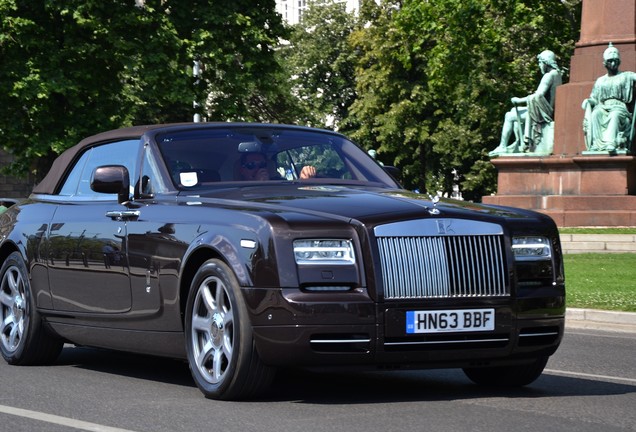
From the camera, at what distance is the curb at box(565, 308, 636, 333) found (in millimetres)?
14898

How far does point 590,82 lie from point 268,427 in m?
28.6

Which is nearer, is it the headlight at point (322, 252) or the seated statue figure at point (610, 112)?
the headlight at point (322, 252)

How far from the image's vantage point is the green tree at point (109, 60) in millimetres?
35438

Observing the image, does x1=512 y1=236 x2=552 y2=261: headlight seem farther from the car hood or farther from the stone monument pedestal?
the stone monument pedestal

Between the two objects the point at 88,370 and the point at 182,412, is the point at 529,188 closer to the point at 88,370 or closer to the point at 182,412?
the point at 88,370

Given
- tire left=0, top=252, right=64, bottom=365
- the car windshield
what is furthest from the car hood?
tire left=0, top=252, right=64, bottom=365

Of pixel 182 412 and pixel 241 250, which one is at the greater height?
pixel 241 250

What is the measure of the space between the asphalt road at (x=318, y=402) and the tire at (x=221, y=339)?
111 millimetres

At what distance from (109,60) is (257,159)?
2788 centimetres

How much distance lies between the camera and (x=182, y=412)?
7555mm

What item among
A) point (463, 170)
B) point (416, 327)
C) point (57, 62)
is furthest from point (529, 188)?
point (463, 170)

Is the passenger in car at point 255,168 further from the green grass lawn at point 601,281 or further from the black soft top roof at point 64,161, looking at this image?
the green grass lawn at point 601,281

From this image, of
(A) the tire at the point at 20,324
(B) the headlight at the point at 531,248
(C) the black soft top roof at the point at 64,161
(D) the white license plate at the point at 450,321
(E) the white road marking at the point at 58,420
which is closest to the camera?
(E) the white road marking at the point at 58,420

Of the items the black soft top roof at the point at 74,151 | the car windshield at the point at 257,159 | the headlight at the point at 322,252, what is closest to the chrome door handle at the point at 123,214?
the car windshield at the point at 257,159
